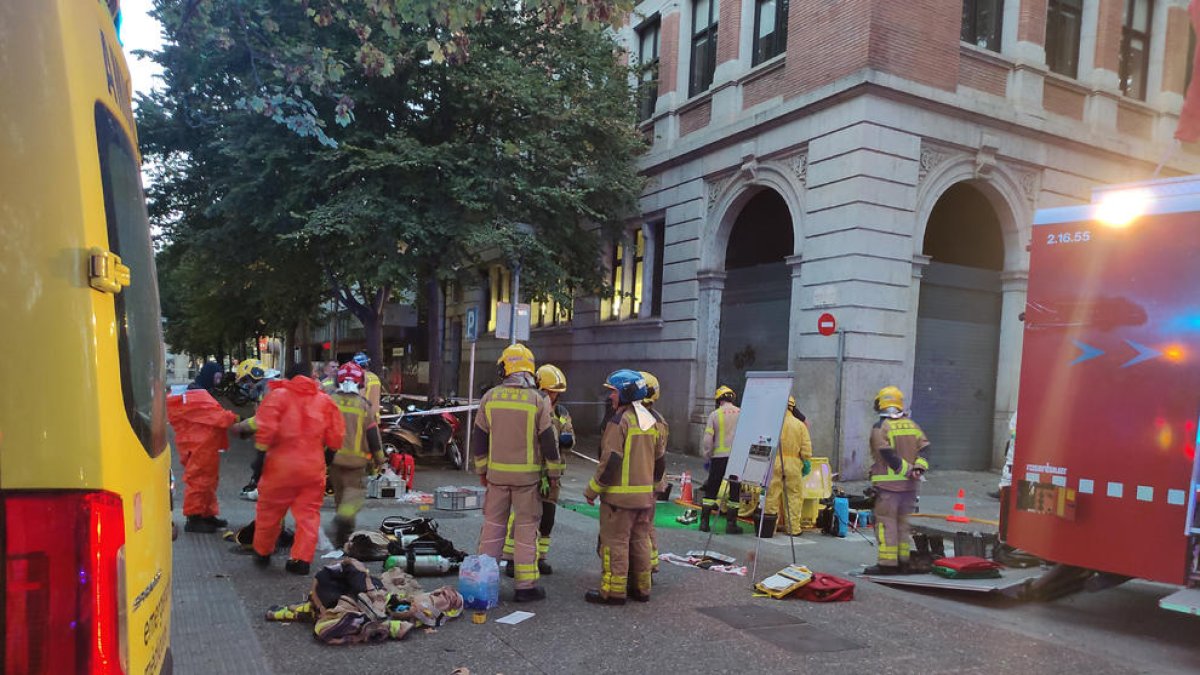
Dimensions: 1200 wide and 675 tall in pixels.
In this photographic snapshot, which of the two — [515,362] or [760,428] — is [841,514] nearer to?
[760,428]

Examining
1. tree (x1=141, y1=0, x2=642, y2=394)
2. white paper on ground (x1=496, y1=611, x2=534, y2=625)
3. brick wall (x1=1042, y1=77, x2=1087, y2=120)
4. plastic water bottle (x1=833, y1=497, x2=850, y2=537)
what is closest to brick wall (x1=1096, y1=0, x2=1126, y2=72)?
brick wall (x1=1042, y1=77, x2=1087, y2=120)

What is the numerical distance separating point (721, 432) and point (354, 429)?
4410 mm

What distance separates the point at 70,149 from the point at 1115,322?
20.9ft

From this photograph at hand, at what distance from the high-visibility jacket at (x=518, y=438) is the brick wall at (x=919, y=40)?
10.2m

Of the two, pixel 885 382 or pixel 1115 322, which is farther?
pixel 885 382

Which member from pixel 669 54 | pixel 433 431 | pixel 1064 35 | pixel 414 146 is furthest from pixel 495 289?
pixel 1064 35

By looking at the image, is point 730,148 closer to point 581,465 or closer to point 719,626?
point 581,465

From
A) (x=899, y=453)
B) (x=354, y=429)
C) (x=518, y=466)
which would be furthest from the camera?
(x=899, y=453)

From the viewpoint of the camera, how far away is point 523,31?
15008mm

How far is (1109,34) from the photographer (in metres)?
16.2

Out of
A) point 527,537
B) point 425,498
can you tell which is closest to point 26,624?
point 527,537

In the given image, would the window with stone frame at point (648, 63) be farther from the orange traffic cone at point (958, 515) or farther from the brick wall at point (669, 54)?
the orange traffic cone at point (958, 515)

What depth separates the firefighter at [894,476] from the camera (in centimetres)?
714

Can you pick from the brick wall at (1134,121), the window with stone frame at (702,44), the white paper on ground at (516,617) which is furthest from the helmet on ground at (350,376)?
the brick wall at (1134,121)
